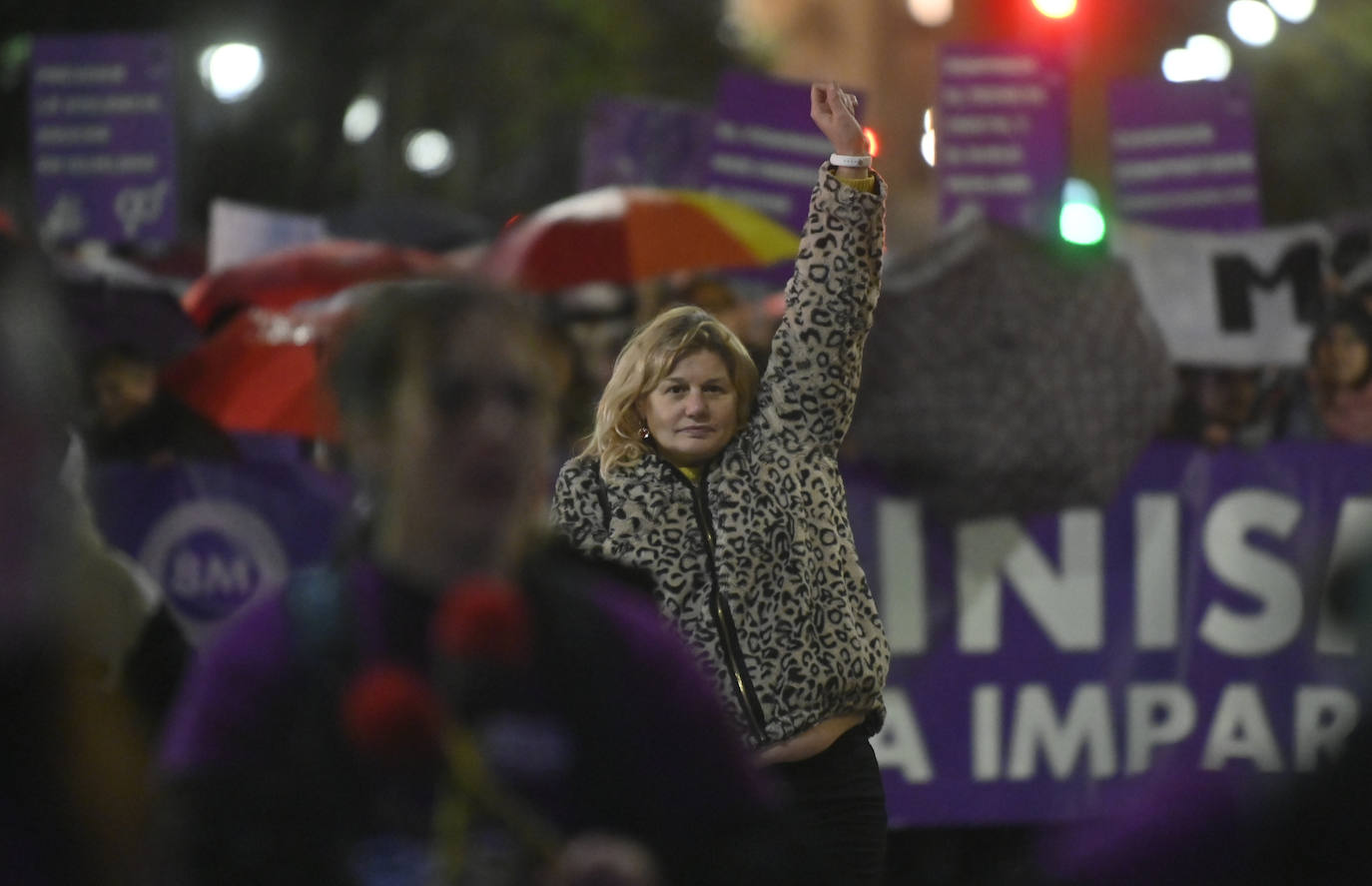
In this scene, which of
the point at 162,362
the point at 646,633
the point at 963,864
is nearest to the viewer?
the point at 646,633

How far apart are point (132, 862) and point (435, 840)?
0.26 metres

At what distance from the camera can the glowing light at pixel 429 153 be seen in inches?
1266

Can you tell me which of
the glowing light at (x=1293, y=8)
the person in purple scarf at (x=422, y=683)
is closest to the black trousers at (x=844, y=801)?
the person in purple scarf at (x=422, y=683)

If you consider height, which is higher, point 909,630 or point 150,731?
point 150,731

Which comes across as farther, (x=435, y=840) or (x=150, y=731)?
(x=150, y=731)

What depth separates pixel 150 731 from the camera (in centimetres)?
207

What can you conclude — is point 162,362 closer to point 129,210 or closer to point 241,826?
point 129,210

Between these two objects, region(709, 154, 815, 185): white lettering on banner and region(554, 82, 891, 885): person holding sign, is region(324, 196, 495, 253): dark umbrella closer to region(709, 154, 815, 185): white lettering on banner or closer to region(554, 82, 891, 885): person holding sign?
region(709, 154, 815, 185): white lettering on banner

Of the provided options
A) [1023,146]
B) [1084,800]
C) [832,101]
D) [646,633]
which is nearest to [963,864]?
[1084,800]

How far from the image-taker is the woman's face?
8.63 meters

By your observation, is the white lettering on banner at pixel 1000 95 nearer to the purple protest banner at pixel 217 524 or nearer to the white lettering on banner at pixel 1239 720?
the white lettering on banner at pixel 1239 720

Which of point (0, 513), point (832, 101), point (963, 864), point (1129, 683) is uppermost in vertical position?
point (832, 101)

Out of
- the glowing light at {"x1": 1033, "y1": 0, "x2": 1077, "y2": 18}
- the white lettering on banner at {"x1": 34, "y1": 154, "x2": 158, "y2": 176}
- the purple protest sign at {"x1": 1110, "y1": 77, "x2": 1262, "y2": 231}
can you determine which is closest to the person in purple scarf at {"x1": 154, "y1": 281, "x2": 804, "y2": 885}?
the purple protest sign at {"x1": 1110, "y1": 77, "x2": 1262, "y2": 231}

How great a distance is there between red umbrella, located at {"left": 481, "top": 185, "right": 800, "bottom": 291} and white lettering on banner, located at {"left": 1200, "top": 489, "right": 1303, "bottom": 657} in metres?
1.98
